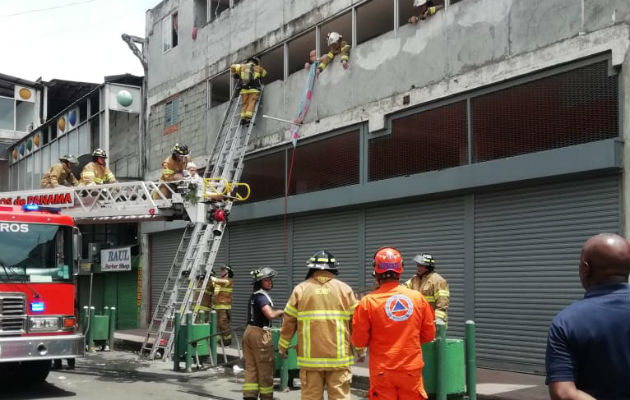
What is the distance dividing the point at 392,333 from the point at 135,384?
6594mm

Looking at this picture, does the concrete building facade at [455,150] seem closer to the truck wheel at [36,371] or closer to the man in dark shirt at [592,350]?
the truck wheel at [36,371]

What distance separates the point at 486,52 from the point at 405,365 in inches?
282

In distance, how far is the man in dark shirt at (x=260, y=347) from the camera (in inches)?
303

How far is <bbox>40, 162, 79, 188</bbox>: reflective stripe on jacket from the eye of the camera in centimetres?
1360

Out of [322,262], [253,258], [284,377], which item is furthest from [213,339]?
[322,262]

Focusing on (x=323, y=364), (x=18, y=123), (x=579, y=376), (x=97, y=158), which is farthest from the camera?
(x=18, y=123)

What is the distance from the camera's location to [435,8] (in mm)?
12055

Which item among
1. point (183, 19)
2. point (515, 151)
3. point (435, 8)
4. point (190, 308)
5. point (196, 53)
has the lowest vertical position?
point (190, 308)

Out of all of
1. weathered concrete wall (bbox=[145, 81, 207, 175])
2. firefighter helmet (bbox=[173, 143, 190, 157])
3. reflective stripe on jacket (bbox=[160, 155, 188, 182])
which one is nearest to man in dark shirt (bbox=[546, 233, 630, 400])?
reflective stripe on jacket (bbox=[160, 155, 188, 182])

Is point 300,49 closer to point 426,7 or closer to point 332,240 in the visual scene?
point 426,7

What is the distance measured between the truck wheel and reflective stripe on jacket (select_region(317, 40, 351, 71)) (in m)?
8.12

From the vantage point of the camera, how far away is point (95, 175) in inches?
544

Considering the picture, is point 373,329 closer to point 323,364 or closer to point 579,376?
point 323,364

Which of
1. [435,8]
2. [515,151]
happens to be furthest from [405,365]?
[435,8]
